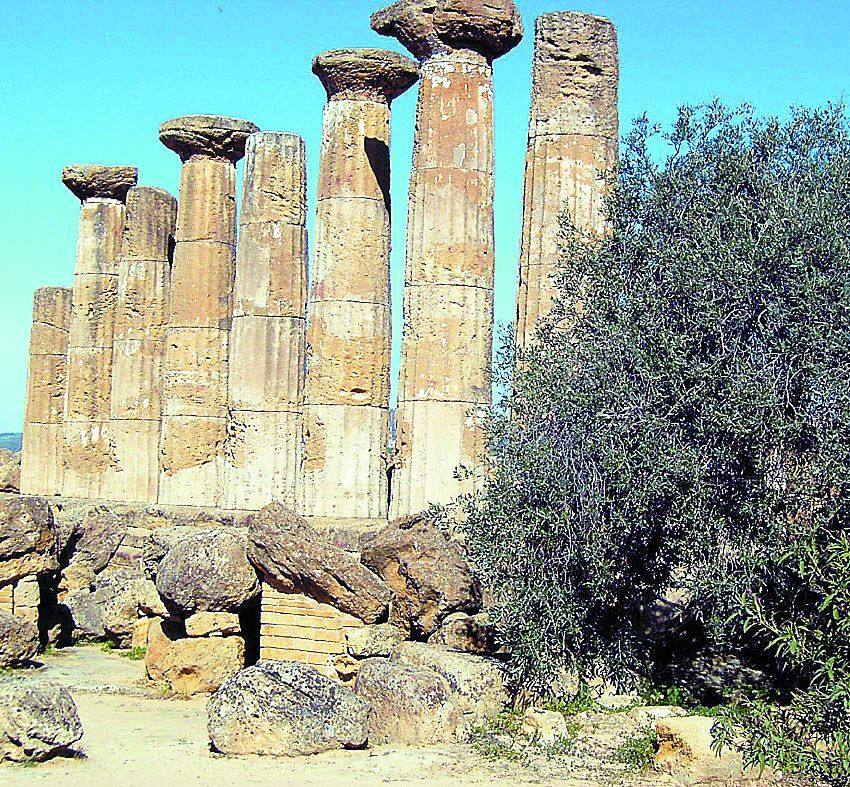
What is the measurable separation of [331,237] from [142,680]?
25.9 feet

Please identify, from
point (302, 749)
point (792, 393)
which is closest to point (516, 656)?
point (302, 749)

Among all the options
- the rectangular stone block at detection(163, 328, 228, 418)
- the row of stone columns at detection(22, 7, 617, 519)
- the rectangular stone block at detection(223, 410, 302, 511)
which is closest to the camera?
the row of stone columns at detection(22, 7, 617, 519)

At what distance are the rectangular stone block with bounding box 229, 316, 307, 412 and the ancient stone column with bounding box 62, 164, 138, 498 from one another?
6.86m

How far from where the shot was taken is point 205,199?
22.6 meters

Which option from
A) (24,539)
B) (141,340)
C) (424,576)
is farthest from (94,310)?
(424,576)

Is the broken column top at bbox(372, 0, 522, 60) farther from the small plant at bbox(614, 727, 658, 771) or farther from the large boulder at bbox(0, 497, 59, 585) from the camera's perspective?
the small plant at bbox(614, 727, 658, 771)

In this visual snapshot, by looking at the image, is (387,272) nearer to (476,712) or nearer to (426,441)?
(426,441)

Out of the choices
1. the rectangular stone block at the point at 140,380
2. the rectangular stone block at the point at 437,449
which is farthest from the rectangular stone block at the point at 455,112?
the rectangular stone block at the point at 140,380

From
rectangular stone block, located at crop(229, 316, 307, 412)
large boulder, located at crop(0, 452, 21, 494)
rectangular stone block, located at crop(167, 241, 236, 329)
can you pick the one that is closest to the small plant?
rectangular stone block, located at crop(229, 316, 307, 412)

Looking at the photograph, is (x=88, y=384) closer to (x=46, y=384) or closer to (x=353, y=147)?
(x=46, y=384)

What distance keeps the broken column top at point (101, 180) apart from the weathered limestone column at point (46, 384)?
3.66 metres

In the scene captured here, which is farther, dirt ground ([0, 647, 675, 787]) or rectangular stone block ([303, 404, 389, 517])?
rectangular stone block ([303, 404, 389, 517])

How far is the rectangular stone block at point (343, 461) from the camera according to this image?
1842 centimetres

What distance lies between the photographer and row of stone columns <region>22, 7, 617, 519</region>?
14023 millimetres
